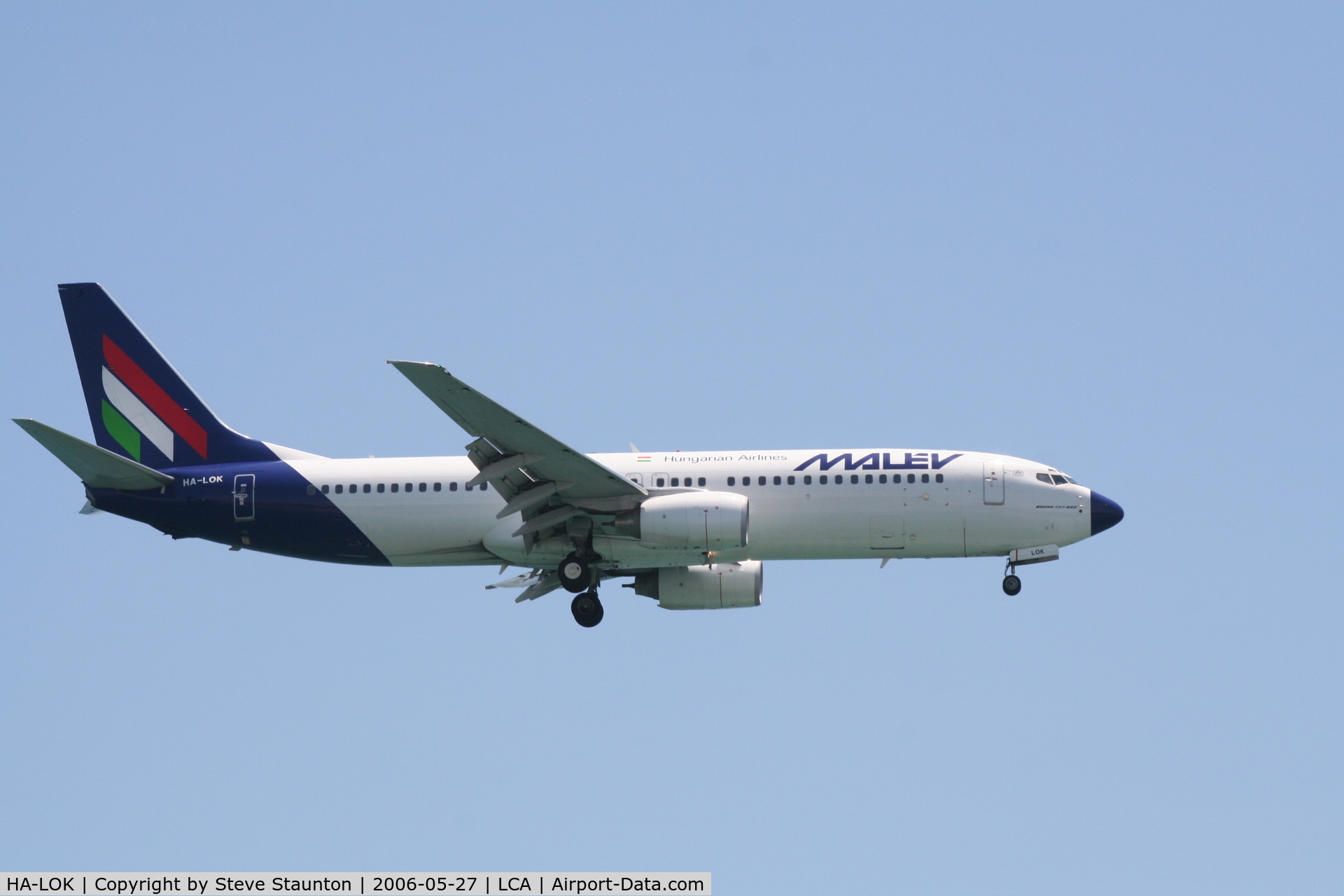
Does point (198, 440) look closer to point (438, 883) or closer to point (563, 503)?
point (563, 503)

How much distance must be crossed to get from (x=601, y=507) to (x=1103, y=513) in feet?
44.1

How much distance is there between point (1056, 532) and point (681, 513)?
10.2 meters

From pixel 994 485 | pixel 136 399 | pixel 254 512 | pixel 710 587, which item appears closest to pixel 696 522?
pixel 710 587

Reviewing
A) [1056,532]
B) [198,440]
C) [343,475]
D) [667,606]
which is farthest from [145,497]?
[1056,532]

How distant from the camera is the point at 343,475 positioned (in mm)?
43312

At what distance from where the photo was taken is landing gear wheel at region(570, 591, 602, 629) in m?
43.3

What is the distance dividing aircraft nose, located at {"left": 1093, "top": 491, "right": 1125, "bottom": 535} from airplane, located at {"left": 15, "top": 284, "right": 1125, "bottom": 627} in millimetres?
56

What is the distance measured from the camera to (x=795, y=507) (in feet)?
137

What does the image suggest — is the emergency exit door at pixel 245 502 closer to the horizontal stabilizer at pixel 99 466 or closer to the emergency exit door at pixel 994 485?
the horizontal stabilizer at pixel 99 466

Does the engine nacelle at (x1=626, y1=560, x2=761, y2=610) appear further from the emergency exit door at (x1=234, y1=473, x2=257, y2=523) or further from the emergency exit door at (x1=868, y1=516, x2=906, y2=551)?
the emergency exit door at (x1=234, y1=473, x2=257, y2=523)

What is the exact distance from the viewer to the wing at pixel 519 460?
1463 inches

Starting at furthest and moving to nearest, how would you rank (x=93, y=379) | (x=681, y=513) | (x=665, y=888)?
(x=93, y=379) → (x=681, y=513) → (x=665, y=888)

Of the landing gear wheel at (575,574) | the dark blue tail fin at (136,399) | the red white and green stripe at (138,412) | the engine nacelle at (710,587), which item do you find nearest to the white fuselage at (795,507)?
the landing gear wheel at (575,574)

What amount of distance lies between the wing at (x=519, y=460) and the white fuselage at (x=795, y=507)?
1.33 meters
